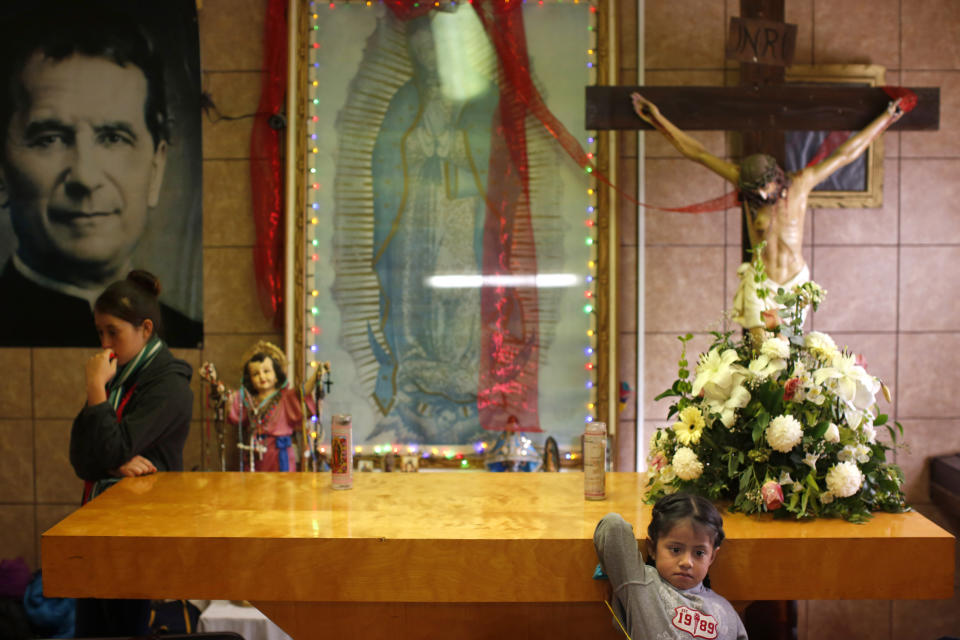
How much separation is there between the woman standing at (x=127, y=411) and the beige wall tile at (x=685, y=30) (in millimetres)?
2543

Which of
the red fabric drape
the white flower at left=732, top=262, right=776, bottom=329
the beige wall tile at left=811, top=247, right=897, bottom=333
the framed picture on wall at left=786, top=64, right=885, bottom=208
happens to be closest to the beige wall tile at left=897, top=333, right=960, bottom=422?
the beige wall tile at left=811, top=247, right=897, bottom=333

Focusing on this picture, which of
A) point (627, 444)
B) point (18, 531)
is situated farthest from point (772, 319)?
point (18, 531)

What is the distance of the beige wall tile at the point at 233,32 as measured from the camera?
385cm

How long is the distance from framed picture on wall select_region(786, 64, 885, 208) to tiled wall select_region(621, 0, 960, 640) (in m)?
0.05

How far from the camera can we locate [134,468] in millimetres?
2367

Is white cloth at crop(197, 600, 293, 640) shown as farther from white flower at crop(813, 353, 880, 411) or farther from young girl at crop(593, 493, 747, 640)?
white flower at crop(813, 353, 880, 411)

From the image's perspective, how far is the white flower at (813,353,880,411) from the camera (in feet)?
6.26

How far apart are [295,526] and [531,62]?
2594 millimetres

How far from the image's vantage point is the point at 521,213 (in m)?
3.78

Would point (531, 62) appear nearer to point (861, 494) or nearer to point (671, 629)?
point (861, 494)

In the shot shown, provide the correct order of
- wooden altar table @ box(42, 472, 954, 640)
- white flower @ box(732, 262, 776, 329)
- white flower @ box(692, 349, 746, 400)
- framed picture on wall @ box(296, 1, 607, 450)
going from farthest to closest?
1. framed picture on wall @ box(296, 1, 607, 450)
2. white flower @ box(732, 262, 776, 329)
3. white flower @ box(692, 349, 746, 400)
4. wooden altar table @ box(42, 472, 954, 640)

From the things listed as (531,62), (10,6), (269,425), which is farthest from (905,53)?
(10,6)

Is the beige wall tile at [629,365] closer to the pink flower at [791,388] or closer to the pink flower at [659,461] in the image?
the pink flower at [659,461]

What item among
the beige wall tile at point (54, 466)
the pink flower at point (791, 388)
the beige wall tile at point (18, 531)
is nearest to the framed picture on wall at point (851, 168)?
the pink flower at point (791, 388)
